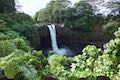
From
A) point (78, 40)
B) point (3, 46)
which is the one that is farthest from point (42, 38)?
point (3, 46)

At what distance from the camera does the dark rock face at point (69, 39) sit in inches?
619

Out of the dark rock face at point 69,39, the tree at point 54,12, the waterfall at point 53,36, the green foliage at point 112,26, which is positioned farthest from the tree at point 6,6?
the green foliage at point 112,26

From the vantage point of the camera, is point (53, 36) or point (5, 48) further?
point (53, 36)

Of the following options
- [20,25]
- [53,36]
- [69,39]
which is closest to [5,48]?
[20,25]

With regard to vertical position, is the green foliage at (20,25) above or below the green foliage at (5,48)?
below

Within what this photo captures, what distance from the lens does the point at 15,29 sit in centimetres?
1140

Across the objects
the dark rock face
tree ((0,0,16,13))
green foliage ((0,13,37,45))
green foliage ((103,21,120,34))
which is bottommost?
the dark rock face

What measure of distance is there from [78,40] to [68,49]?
160 cm

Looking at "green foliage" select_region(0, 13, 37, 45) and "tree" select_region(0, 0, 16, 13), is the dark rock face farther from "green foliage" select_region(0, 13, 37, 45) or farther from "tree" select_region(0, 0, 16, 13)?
"green foliage" select_region(0, 13, 37, 45)

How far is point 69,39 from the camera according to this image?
55.4ft

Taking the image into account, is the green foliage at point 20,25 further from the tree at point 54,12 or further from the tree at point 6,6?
the tree at point 54,12

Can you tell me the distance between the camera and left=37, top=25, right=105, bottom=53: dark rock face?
15.7m

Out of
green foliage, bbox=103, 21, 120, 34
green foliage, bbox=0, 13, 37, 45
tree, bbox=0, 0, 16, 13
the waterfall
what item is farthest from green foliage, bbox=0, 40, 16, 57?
the waterfall

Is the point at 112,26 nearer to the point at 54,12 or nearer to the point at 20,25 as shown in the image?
the point at 54,12
